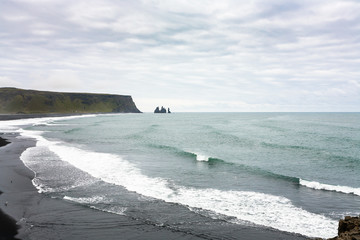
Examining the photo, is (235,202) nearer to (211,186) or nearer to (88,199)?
(211,186)

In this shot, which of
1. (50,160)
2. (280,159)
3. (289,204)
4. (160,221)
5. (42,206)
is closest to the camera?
(160,221)

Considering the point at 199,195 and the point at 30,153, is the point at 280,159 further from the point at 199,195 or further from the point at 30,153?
the point at 30,153

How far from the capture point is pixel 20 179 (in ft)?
64.6

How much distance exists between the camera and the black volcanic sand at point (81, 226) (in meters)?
11.2

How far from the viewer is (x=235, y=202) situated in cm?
1584

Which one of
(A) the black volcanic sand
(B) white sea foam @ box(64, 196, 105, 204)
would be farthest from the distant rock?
(B) white sea foam @ box(64, 196, 105, 204)

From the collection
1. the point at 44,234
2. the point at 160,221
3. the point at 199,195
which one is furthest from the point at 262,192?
the point at 44,234

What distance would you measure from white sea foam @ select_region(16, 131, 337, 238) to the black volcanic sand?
1.29m

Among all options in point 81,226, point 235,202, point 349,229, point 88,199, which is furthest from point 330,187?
point 81,226

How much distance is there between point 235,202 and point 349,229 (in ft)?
25.5

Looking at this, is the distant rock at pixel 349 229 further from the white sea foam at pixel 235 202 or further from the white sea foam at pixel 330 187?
the white sea foam at pixel 330 187

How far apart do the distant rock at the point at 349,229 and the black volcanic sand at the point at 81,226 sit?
299 cm

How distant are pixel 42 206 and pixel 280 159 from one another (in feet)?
78.8

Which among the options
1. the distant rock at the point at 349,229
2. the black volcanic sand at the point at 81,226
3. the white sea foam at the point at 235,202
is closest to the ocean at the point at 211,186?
the white sea foam at the point at 235,202
